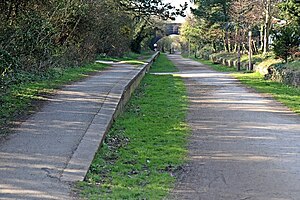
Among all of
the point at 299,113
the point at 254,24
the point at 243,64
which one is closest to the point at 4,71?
the point at 299,113

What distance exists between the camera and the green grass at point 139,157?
6340 millimetres

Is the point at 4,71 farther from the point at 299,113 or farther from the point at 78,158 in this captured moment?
the point at 299,113

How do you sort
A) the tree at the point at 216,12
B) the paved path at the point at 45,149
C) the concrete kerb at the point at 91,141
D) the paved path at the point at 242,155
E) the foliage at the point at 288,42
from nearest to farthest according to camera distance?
the paved path at the point at 45,149, the paved path at the point at 242,155, the concrete kerb at the point at 91,141, the foliage at the point at 288,42, the tree at the point at 216,12

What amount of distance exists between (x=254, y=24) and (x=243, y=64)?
165 inches

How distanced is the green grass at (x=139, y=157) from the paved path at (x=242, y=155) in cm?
25

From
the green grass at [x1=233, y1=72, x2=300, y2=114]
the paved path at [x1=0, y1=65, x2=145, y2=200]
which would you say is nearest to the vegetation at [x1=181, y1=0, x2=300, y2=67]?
the green grass at [x1=233, y1=72, x2=300, y2=114]

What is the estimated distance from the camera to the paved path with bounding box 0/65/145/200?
19.4 ft

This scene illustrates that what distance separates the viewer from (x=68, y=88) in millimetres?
16156

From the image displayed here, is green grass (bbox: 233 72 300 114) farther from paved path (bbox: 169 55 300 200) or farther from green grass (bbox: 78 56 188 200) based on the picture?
green grass (bbox: 78 56 188 200)

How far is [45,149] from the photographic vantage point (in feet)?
25.2

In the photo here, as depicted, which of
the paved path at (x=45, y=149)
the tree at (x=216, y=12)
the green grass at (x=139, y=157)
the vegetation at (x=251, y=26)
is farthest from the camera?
the tree at (x=216, y=12)

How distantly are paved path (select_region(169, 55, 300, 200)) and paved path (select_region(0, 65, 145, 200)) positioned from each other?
156 centimetres

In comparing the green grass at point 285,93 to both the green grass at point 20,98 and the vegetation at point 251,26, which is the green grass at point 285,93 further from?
the green grass at point 20,98

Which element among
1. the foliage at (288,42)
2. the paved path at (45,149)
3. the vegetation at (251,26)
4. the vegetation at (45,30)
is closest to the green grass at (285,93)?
the foliage at (288,42)
